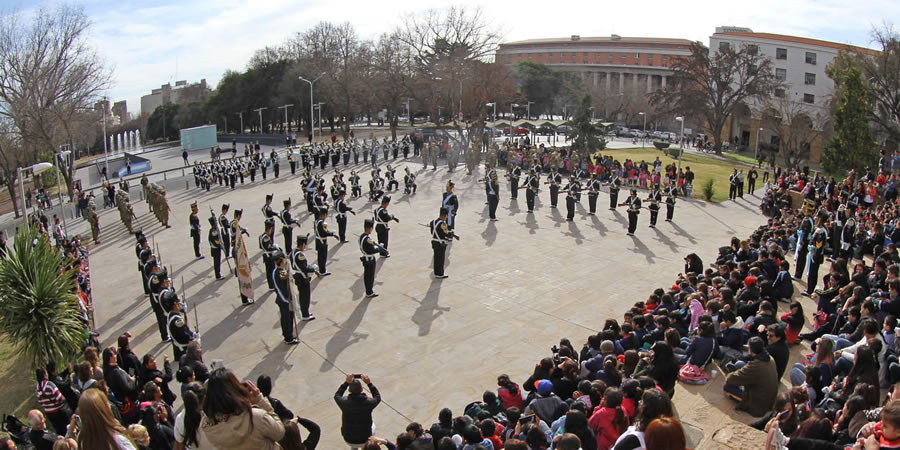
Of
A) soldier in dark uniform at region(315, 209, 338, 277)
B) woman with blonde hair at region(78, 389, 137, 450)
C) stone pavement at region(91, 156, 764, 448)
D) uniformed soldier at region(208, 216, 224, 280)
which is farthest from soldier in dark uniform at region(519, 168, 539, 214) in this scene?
woman with blonde hair at region(78, 389, 137, 450)

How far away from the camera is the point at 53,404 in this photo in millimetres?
7145

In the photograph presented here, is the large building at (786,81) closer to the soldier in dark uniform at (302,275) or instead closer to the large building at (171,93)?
the soldier in dark uniform at (302,275)

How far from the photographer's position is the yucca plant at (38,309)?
9.04 metres

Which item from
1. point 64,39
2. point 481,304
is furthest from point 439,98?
point 481,304

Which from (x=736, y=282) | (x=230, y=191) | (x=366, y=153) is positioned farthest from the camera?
(x=366, y=153)

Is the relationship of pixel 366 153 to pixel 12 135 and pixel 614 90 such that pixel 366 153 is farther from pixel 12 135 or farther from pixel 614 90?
pixel 614 90

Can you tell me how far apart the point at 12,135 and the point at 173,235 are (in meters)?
22.1

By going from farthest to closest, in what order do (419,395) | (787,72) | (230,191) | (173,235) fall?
(787,72), (230,191), (173,235), (419,395)

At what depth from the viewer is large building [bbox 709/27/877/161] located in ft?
153

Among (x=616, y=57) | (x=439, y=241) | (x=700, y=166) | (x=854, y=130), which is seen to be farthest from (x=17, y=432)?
(x=616, y=57)

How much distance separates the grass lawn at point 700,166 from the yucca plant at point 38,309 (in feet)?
70.6

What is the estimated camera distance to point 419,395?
8.59 m

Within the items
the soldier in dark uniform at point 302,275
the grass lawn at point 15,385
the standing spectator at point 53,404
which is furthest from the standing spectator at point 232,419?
the soldier in dark uniform at point 302,275

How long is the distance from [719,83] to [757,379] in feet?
156
